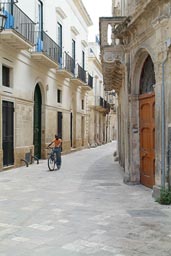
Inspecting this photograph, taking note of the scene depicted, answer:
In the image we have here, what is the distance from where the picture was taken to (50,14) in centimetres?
2005

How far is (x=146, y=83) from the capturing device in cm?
981

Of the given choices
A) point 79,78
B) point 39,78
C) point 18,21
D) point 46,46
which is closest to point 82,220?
point 18,21

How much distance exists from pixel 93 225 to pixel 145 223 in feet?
2.72

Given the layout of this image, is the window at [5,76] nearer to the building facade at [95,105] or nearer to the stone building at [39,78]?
the stone building at [39,78]

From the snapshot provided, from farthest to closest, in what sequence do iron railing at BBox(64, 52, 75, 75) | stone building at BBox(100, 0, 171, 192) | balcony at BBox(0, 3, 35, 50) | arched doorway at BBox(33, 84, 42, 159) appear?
iron railing at BBox(64, 52, 75, 75)
arched doorway at BBox(33, 84, 42, 159)
balcony at BBox(0, 3, 35, 50)
stone building at BBox(100, 0, 171, 192)

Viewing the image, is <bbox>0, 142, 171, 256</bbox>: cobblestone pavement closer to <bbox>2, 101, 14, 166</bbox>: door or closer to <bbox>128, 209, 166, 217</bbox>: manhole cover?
<bbox>128, 209, 166, 217</bbox>: manhole cover

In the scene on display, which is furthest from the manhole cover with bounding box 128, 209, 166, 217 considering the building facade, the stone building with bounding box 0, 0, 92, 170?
the building facade

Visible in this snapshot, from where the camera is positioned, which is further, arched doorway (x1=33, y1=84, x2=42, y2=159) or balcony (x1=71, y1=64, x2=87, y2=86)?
balcony (x1=71, y1=64, x2=87, y2=86)

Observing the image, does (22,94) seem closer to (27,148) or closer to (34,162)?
(27,148)

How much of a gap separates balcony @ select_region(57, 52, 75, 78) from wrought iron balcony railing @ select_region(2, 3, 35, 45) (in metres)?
5.26

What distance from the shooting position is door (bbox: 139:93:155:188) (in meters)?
9.13

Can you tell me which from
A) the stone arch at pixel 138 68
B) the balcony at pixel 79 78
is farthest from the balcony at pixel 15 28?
the balcony at pixel 79 78

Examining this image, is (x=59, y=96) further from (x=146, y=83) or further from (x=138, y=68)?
(x=146, y=83)

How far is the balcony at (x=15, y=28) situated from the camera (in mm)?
13156
